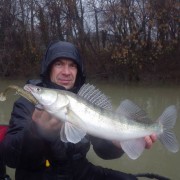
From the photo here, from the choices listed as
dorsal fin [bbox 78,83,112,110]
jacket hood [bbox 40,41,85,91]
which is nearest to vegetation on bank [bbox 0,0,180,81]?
jacket hood [bbox 40,41,85,91]

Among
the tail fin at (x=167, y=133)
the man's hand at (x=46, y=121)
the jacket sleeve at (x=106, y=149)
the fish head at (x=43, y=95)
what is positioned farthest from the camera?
the jacket sleeve at (x=106, y=149)

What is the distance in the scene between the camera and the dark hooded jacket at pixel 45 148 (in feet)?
8.75

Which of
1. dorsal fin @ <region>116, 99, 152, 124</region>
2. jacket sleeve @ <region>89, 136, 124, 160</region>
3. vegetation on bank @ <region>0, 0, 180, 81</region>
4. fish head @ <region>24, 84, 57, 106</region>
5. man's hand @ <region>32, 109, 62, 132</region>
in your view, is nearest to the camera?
fish head @ <region>24, 84, 57, 106</region>

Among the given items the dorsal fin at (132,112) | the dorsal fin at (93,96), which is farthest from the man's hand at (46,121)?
the dorsal fin at (132,112)

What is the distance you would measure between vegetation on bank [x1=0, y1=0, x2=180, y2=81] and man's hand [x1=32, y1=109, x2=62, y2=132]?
603 inches

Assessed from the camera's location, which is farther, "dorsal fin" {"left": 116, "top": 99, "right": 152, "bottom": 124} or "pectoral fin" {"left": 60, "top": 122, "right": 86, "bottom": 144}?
"dorsal fin" {"left": 116, "top": 99, "right": 152, "bottom": 124}

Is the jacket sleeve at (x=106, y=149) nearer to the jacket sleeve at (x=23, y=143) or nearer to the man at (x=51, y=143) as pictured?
the man at (x=51, y=143)

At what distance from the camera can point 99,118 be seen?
2324mm

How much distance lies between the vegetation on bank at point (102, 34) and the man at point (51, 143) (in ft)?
47.7

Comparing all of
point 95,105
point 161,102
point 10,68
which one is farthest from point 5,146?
point 10,68

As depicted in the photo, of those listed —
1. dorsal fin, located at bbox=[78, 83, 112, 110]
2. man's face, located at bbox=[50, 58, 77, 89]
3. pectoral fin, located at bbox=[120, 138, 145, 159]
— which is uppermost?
man's face, located at bbox=[50, 58, 77, 89]

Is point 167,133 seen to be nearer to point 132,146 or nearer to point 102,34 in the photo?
point 132,146

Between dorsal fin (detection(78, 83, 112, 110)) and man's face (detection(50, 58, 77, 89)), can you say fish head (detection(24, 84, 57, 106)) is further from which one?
man's face (detection(50, 58, 77, 89))

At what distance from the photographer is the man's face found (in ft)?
10.4
